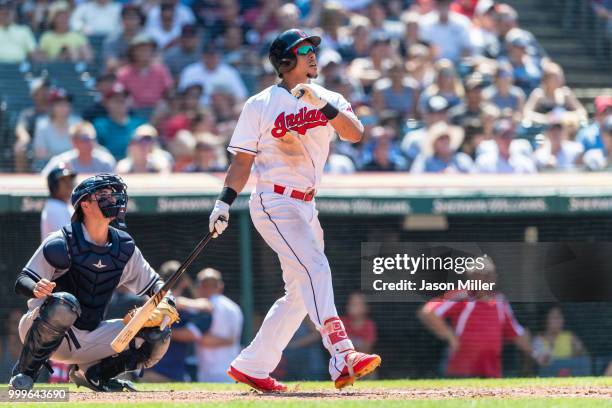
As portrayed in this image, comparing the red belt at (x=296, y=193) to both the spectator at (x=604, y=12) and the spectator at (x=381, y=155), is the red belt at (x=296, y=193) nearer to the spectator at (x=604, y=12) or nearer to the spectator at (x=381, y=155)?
the spectator at (x=381, y=155)

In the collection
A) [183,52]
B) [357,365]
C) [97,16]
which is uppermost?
[97,16]

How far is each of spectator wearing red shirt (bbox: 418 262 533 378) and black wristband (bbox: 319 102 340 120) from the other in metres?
4.01

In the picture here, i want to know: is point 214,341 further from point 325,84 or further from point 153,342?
point 153,342

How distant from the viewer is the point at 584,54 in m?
14.0

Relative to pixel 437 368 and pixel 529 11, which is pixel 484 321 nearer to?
pixel 437 368

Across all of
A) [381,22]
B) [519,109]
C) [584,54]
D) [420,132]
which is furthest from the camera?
[584,54]

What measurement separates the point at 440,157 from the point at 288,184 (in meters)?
5.07

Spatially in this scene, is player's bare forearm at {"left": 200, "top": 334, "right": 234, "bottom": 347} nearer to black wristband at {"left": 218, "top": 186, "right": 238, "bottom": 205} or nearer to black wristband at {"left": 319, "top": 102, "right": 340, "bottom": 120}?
black wristband at {"left": 218, "top": 186, "right": 238, "bottom": 205}

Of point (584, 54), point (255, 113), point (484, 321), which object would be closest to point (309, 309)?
point (255, 113)

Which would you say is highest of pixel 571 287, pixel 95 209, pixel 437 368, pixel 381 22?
pixel 381 22

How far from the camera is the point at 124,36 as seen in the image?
483 inches

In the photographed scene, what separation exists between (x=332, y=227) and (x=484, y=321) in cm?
142

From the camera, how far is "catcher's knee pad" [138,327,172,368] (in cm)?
609

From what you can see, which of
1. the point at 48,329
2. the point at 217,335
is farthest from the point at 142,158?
the point at 48,329
